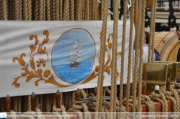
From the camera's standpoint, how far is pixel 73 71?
1.52 m

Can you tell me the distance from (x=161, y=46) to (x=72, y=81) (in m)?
4.15

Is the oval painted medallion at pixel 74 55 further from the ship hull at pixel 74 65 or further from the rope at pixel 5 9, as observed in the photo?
the rope at pixel 5 9

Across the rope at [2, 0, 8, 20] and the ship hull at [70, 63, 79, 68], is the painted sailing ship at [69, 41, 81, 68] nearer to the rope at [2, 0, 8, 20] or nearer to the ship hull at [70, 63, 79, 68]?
the ship hull at [70, 63, 79, 68]

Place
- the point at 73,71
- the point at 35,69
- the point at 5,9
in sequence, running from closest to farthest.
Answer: the point at 5,9, the point at 35,69, the point at 73,71

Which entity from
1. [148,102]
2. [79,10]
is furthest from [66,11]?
[148,102]

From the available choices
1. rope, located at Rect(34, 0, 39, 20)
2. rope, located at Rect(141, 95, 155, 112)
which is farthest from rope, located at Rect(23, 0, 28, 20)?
rope, located at Rect(141, 95, 155, 112)

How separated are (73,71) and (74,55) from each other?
10cm

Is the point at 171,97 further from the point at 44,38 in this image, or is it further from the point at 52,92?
the point at 44,38

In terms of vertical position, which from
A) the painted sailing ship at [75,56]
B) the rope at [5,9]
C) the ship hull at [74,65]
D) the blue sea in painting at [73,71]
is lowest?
the blue sea in painting at [73,71]

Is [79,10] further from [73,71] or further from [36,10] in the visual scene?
[73,71]

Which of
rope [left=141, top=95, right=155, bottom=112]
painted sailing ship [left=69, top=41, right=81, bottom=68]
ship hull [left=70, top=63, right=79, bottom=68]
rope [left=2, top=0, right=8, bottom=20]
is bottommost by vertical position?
rope [left=141, top=95, right=155, bottom=112]

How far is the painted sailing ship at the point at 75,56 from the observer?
1.51 meters

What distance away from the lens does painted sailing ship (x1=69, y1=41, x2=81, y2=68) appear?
151 centimetres

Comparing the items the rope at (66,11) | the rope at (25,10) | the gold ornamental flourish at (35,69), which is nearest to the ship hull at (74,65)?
the gold ornamental flourish at (35,69)
